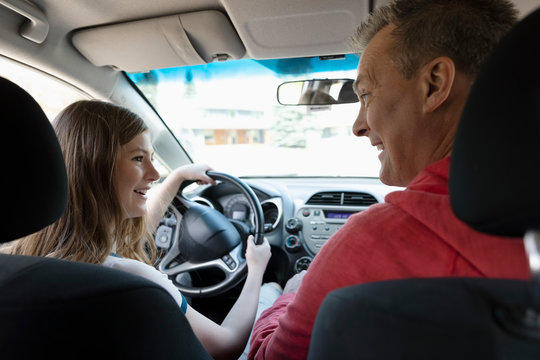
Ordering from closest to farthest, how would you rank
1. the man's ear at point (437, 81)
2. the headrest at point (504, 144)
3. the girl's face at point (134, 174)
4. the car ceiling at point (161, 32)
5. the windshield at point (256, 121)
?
the headrest at point (504, 144)
the man's ear at point (437, 81)
the girl's face at point (134, 174)
the car ceiling at point (161, 32)
the windshield at point (256, 121)

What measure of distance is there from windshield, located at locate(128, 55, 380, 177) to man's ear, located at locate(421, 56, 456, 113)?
1.73 m

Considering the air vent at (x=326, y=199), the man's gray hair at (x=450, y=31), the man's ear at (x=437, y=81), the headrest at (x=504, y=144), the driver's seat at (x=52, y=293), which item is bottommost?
the air vent at (x=326, y=199)

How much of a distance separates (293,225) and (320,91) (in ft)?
3.25

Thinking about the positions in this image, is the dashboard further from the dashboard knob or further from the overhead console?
the overhead console

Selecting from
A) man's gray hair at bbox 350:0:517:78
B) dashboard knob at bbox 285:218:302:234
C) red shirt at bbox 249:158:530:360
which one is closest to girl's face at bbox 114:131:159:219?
red shirt at bbox 249:158:530:360

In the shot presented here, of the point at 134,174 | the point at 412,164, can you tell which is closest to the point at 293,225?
the point at 134,174

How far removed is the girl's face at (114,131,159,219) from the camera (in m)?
1.66

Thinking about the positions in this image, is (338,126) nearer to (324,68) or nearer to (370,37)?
(324,68)

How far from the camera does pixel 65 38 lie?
7.36ft

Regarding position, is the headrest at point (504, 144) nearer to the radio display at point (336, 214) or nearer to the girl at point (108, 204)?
the girl at point (108, 204)

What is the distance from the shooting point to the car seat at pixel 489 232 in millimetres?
471

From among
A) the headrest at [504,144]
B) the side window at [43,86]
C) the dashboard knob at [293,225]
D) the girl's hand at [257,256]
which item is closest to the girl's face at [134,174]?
the girl's hand at [257,256]

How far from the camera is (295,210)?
3004mm

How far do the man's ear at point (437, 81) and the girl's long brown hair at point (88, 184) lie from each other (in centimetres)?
122
